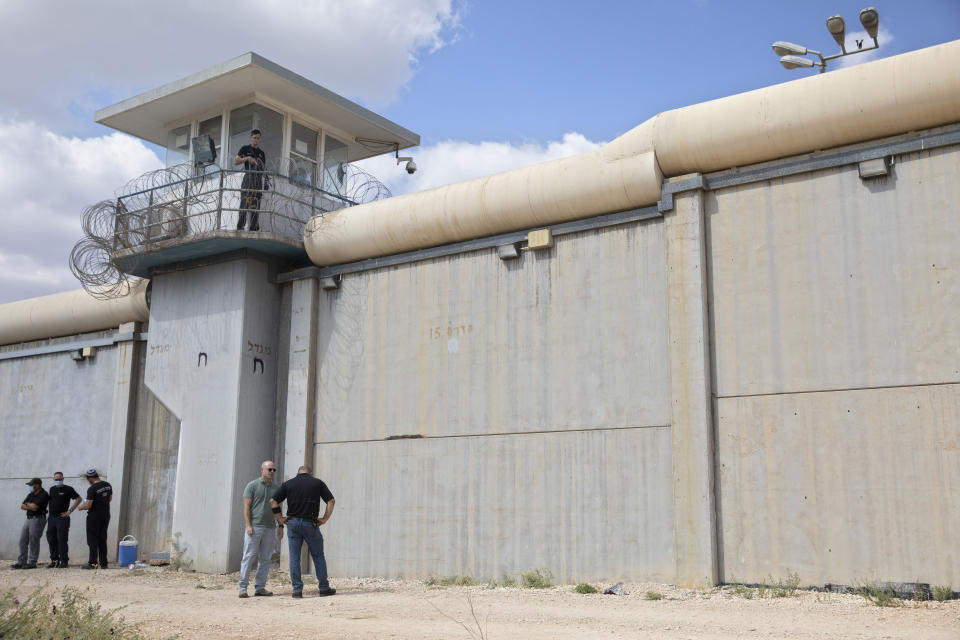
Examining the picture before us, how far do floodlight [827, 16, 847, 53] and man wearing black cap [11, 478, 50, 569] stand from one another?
43.6ft

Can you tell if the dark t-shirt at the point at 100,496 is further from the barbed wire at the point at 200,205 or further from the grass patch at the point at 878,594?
the grass patch at the point at 878,594

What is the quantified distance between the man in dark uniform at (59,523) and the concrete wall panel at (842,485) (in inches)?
410

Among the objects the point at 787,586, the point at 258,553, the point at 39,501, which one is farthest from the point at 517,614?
the point at 39,501

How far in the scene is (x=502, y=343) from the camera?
38.1 feet

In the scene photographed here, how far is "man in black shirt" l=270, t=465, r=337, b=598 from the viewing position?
33.2 feet

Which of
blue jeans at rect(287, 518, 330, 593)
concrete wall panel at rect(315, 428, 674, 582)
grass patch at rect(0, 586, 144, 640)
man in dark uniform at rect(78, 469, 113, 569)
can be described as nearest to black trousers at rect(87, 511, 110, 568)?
man in dark uniform at rect(78, 469, 113, 569)

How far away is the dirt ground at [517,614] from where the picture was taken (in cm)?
703

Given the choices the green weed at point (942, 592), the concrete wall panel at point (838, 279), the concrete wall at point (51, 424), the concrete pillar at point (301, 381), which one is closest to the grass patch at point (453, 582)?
the concrete pillar at point (301, 381)

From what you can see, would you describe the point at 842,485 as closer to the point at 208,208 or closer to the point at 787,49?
the point at 787,49

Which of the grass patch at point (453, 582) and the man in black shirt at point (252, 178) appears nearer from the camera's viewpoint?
the grass patch at point (453, 582)

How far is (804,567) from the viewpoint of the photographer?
9.05 meters

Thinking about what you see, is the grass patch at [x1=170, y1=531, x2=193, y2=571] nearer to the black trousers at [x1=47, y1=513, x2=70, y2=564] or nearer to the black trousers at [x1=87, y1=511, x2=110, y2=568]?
the black trousers at [x1=87, y1=511, x2=110, y2=568]

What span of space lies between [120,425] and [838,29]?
12695mm

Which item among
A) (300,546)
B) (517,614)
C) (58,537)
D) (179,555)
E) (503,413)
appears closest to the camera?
(517,614)
